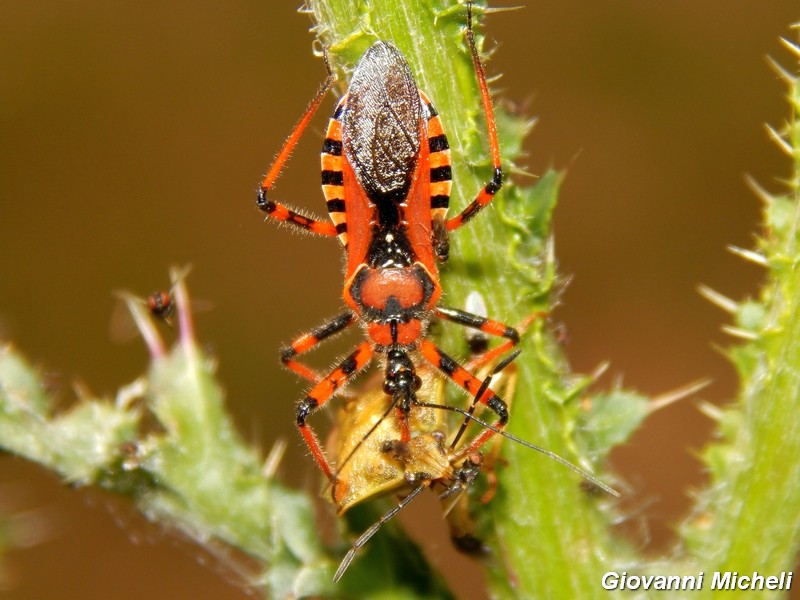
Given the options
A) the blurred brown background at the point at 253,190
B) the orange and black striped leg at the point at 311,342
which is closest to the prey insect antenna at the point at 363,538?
the orange and black striped leg at the point at 311,342

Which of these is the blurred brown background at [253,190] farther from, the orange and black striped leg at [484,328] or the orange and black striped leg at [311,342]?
the orange and black striped leg at [484,328]

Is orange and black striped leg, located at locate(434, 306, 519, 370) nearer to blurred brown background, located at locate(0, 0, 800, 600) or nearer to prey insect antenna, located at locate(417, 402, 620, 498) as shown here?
prey insect antenna, located at locate(417, 402, 620, 498)

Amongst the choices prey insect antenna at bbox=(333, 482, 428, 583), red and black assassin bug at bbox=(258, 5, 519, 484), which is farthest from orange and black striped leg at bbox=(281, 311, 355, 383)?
prey insect antenna at bbox=(333, 482, 428, 583)

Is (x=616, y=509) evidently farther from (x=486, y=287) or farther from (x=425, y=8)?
(x=425, y=8)

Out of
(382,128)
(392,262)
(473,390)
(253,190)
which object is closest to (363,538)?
(473,390)

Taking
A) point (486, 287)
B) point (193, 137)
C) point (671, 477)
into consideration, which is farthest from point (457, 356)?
point (193, 137)

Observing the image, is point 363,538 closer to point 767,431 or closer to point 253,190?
point 767,431
